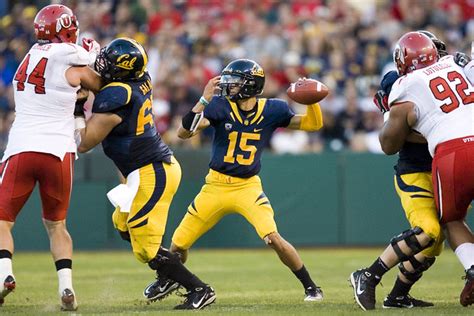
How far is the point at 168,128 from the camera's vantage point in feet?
48.1

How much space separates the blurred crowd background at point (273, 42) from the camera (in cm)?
1477

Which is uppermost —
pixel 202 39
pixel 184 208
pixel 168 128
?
pixel 202 39

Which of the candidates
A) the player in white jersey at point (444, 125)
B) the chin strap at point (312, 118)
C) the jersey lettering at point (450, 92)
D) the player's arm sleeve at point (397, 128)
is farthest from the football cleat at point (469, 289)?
the chin strap at point (312, 118)

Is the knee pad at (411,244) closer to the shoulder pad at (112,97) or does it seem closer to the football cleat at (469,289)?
the football cleat at (469,289)

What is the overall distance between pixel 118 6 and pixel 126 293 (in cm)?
854

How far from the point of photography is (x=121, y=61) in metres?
7.32

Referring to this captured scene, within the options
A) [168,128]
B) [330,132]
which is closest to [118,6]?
[168,128]

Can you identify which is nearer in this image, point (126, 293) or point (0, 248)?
point (0, 248)

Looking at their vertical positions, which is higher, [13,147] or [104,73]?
[104,73]

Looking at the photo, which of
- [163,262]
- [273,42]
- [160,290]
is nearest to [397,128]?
[163,262]

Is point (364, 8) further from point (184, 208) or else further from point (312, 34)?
point (184, 208)

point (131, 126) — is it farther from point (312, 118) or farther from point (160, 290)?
point (312, 118)

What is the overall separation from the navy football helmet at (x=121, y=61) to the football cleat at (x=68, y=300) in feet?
5.40

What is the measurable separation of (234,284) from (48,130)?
3.03 metres
